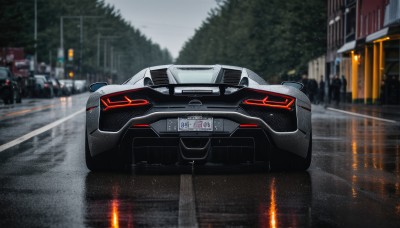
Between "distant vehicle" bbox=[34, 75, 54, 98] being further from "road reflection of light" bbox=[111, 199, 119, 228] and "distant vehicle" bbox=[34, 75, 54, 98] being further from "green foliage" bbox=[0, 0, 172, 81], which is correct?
"road reflection of light" bbox=[111, 199, 119, 228]

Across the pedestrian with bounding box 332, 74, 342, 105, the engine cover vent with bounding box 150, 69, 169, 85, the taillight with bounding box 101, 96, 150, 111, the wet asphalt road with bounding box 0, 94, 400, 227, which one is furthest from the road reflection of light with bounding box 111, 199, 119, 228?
the pedestrian with bounding box 332, 74, 342, 105

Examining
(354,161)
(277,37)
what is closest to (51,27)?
(277,37)

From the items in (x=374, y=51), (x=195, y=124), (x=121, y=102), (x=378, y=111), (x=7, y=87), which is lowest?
(x=378, y=111)

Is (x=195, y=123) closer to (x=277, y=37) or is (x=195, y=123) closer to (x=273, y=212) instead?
(x=273, y=212)

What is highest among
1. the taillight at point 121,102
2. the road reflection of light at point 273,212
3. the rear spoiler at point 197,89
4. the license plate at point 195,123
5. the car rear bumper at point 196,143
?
the rear spoiler at point 197,89

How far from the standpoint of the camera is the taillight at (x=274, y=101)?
9203mm

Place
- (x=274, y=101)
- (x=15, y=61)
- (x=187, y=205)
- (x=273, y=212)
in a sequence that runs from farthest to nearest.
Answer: (x=15, y=61) < (x=274, y=101) < (x=187, y=205) < (x=273, y=212)

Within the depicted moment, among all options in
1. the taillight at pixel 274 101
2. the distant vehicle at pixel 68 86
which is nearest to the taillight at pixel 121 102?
the taillight at pixel 274 101

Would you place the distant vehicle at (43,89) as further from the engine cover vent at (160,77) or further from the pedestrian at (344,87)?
the engine cover vent at (160,77)

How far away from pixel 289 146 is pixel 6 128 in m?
11.0

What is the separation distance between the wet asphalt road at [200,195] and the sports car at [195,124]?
8.9 inches

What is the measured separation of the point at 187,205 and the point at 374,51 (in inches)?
1607

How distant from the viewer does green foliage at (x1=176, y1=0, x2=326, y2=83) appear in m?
67.4

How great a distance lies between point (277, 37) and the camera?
265 feet
